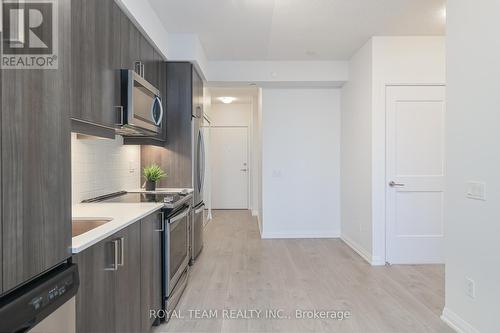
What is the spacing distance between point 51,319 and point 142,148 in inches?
110

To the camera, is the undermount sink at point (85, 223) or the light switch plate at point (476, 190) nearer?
the undermount sink at point (85, 223)

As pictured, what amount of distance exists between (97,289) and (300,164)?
13.0 feet

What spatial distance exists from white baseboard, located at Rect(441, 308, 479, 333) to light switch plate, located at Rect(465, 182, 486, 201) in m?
0.85

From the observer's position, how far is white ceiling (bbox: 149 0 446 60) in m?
2.90

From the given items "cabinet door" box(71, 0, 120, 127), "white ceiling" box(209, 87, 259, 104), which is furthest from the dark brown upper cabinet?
"white ceiling" box(209, 87, 259, 104)

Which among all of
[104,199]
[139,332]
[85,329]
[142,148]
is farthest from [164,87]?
[85,329]

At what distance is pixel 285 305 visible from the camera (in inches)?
103

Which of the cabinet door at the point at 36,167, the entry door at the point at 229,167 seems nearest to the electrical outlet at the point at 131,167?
the cabinet door at the point at 36,167

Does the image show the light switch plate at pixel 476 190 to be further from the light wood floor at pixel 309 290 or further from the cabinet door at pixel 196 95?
the cabinet door at pixel 196 95

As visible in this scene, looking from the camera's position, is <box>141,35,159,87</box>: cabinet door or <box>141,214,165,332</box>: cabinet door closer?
<box>141,214,165,332</box>: cabinet door

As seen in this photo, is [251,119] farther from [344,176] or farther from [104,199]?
[104,199]

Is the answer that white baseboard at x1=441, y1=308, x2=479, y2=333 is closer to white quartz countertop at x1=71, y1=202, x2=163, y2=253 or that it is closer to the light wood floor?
the light wood floor

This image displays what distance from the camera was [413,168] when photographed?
372 centimetres

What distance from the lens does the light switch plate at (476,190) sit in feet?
6.43
